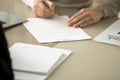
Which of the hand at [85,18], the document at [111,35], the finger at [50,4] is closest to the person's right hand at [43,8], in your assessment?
the finger at [50,4]

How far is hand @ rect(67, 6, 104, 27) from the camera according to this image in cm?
133

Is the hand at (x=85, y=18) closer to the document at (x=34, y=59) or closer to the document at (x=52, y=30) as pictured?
the document at (x=52, y=30)

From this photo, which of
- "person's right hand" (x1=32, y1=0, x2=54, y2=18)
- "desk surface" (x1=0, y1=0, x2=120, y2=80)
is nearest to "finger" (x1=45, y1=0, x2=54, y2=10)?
"person's right hand" (x1=32, y1=0, x2=54, y2=18)

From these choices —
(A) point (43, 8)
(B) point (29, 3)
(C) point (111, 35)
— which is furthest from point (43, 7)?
(C) point (111, 35)

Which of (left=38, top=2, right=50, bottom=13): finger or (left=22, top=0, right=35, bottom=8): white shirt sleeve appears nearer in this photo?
(left=38, top=2, right=50, bottom=13): finger

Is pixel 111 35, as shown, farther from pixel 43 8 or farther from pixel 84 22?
pixel 43 8

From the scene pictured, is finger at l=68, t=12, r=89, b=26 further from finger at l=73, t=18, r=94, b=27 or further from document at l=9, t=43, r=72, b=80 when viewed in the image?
document at l=9, t=43, r=72, b=80

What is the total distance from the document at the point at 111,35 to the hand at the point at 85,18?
93mm

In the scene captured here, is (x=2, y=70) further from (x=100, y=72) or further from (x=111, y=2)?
(x=111, y=2)

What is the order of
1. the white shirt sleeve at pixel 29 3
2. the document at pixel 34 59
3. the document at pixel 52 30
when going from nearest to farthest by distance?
1. the document at pixel 34 59
2. the document at pixel 52 30
3. the white shirt sleeve at pixel 29 3

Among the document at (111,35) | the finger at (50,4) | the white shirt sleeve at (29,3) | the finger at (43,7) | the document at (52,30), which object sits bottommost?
the document at (111,35)

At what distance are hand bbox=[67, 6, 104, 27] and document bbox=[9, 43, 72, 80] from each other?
0.95 ft

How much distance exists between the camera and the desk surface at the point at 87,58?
932 millimetres

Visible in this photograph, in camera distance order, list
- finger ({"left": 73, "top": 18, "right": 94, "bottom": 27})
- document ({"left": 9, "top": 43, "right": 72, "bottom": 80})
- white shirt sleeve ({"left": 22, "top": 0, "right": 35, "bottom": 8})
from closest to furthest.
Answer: document ({"left": 9, "top": 43, "right": 72, "bottom": 80}) → finger ({"left": 73, "top": 18, "right": 94, "bottom": 27}) → white shirt sleeve ({"left": 22, "top": 0, "right": 35, "bottom": 8})
